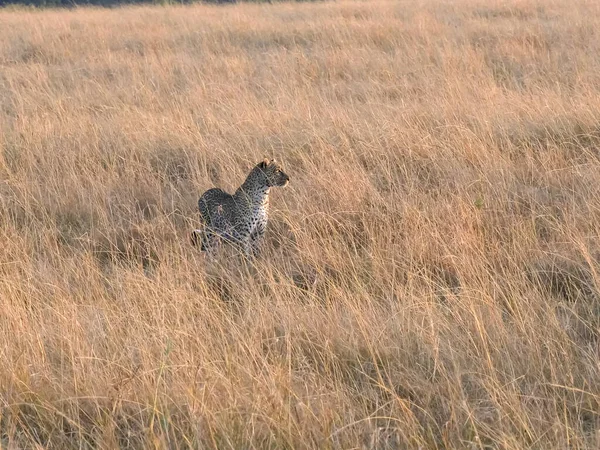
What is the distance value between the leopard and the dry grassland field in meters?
0.16

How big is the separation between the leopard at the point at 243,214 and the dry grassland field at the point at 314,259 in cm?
16

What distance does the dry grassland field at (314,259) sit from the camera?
2711 millimetres

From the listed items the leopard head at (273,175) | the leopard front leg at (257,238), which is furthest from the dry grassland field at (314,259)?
the leopard head at (273,175)

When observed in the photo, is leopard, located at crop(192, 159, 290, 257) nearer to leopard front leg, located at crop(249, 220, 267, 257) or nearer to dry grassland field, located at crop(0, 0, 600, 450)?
leopard front leg, located at crop(249, 220, 267, 257)

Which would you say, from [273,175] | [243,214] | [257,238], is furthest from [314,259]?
[273,175]

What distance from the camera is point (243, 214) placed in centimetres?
475

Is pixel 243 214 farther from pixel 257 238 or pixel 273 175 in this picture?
pixel 273 175

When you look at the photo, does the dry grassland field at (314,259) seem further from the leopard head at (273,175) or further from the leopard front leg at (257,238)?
the leopard head at (273,175)

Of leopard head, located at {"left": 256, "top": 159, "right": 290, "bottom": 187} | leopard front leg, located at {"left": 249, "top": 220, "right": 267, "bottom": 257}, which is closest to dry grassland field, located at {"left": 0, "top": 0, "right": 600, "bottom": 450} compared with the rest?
leopard front leg, located at {"left": 249, "top": 220, "right": 267, "bottom": 257}

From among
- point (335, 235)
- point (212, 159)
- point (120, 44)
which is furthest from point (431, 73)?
point (120, 44)

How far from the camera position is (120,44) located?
11836 millimetres

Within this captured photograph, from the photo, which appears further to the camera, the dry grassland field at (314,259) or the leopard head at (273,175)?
the leopard head at (273,175)

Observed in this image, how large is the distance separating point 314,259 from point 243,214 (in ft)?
2.26

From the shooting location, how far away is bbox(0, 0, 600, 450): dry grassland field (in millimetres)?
2711
